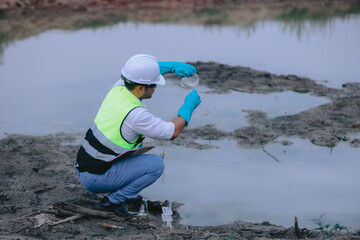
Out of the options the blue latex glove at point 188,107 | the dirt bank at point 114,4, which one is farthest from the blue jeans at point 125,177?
the dirt bank at point 114,4

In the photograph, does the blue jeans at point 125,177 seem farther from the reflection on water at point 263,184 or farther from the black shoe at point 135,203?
the reflection on water at point 263,184

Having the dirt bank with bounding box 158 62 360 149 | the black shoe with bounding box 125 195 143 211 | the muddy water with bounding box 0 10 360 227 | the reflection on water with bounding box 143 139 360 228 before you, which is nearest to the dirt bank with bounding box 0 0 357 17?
the muddy water with bounding box 0 10 360 227

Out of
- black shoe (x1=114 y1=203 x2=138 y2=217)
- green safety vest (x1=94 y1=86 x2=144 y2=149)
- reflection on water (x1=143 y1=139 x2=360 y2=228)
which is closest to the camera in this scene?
green safety vest (x1=94 y1=86 x2=144 y2=149)

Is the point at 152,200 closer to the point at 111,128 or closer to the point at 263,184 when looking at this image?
the point at 111,128

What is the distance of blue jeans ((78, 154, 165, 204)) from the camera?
4.65 meters

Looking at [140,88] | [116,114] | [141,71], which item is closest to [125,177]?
[116,114]

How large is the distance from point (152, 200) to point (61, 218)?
3.34ft

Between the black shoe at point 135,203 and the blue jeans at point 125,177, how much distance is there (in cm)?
19

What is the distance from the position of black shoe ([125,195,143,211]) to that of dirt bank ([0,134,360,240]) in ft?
0.50

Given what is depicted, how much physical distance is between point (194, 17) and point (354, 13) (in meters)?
4.76

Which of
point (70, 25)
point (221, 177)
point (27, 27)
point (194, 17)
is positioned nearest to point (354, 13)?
point (194, 17)

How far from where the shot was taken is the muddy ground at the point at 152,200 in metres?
4.29

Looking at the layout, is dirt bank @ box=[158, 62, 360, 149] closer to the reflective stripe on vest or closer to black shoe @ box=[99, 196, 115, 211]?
black shoe @ box=[99, 196, 115, 211]

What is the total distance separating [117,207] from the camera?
15.7 feet
